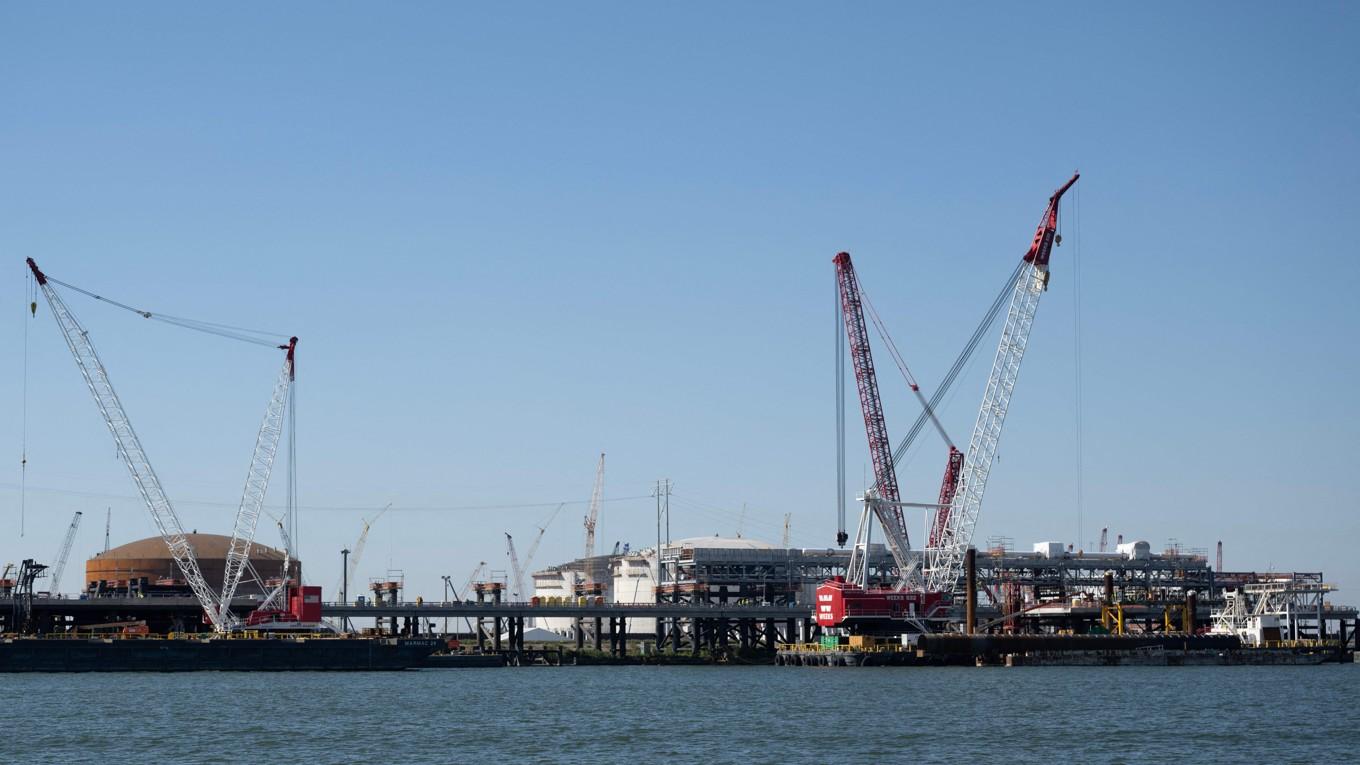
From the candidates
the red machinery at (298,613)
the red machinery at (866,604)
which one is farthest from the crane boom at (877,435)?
the red machinery at (298,613)

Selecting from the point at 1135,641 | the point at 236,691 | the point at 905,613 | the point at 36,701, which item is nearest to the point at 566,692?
the point at 236,691

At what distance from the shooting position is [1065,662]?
15900cm

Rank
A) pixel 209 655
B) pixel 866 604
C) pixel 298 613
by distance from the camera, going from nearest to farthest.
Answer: pixel 209 655, pixel 866 604, pixel 298 613

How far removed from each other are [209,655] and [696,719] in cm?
7819

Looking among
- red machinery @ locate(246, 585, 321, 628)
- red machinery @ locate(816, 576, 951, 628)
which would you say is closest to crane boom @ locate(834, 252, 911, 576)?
red machinery @ locate(816, 576, 951, 628)

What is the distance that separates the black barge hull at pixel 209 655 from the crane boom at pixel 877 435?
54405 millimetres

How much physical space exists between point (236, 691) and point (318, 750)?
156 feet

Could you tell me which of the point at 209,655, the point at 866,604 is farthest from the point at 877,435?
the point at 209,655

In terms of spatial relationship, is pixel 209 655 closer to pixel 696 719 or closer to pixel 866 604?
pixel 866 604

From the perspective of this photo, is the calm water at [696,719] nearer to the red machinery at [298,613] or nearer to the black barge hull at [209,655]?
the black barge hull at [209,655]

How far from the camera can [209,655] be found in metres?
156

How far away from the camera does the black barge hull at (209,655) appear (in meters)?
150

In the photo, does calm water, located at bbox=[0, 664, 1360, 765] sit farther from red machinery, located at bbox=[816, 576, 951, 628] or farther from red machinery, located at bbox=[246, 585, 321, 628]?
red machinery, located at bbox=[246, 585, 321, 628]

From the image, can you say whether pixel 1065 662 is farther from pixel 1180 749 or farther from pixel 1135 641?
pixel 1180 749
